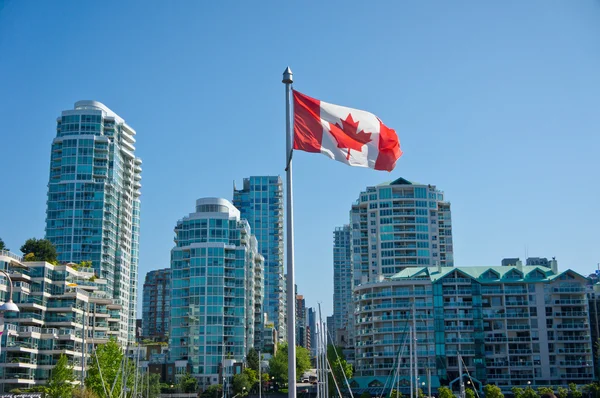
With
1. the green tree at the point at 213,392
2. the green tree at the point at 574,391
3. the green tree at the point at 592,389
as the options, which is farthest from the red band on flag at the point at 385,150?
the green tree at the point at 213,392

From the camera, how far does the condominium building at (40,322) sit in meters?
108

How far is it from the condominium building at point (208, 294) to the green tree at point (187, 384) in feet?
13.8

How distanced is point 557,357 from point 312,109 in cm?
11777

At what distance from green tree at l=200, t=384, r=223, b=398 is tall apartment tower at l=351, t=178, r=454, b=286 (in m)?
45.2

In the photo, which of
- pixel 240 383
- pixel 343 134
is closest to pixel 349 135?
pixel 343 134

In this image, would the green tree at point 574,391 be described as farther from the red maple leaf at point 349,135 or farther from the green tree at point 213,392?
the red maple leaf at point 349,135

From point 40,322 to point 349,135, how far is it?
326 feet

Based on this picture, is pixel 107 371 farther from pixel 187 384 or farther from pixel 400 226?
pixel 400 226

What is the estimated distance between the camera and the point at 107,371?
10275cm

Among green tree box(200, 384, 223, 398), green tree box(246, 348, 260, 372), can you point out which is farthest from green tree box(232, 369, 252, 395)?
green tree box(246, 348, 260, 372)

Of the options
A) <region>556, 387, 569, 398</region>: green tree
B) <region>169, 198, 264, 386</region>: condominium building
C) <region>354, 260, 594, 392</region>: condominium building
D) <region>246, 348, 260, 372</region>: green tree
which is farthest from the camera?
<region>246, 348, 260, 372</region>: green tree

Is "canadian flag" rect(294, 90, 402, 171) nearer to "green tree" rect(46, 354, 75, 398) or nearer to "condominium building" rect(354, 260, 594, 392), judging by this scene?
"green tree" rect(46, 354, 75, 398)

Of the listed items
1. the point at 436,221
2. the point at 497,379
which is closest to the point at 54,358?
the point at 497,379

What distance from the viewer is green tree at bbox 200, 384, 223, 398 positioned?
13962 cm
